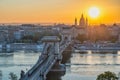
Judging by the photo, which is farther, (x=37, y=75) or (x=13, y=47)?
(x=13, y=47)

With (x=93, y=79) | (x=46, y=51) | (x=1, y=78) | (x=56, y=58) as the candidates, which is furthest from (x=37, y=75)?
(x=46, y=51)

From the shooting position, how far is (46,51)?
431 inches

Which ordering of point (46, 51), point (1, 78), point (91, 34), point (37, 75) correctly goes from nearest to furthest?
point (37, 75), point (1, 78), point (46, 51), point (91, 34)

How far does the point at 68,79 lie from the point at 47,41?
3.26 m

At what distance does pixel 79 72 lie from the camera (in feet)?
29.6

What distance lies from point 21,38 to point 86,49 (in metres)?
6.07

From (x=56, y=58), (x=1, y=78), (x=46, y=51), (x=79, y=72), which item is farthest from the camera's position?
(x=46, y=51)

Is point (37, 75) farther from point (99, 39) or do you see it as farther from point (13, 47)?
point (99, 39)

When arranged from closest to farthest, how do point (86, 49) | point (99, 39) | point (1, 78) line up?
point (1, 78), point (86, 49), point (99, 39)

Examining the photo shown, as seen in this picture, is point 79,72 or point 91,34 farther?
point 91,34

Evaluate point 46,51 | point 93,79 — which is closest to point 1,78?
point 93,79

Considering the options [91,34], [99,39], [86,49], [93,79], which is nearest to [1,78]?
[93,79]

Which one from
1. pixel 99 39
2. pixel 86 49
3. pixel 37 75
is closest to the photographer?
pixel 37 75

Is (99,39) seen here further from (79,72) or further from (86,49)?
(79,72)
